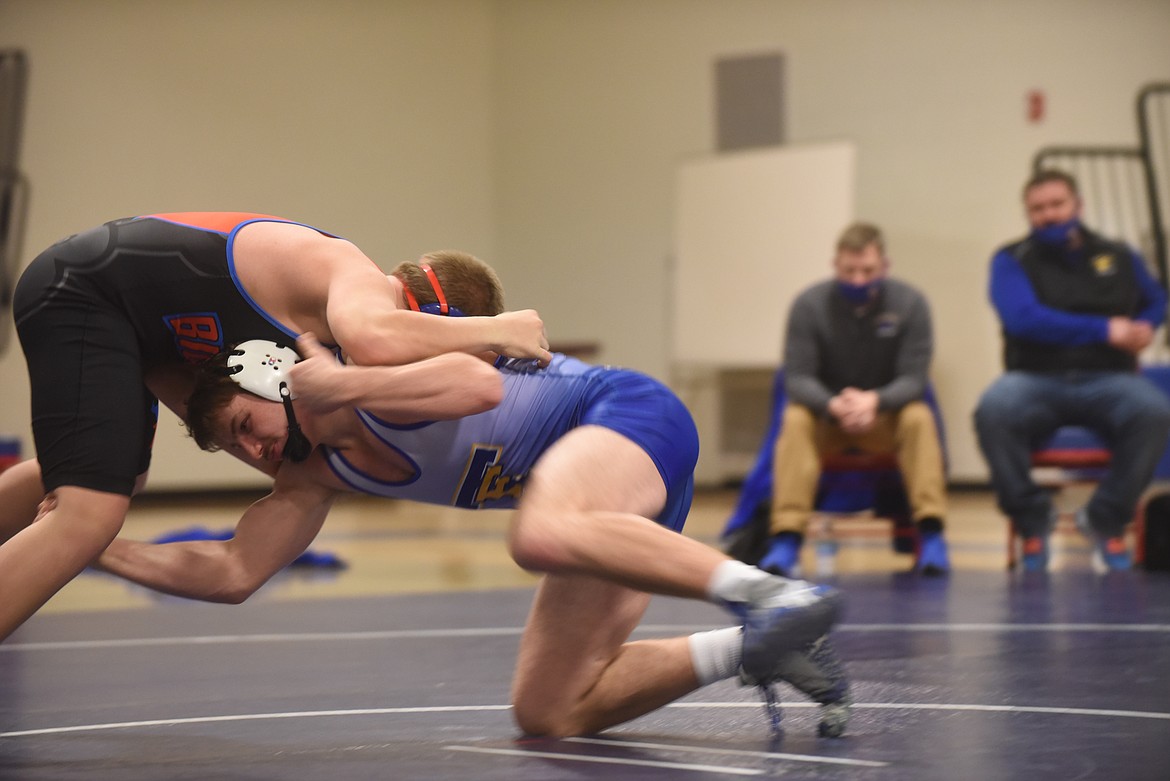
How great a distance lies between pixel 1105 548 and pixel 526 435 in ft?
A: 11.4

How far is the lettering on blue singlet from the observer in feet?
7.90

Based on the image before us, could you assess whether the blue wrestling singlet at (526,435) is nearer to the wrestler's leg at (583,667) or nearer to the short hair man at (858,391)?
the wrestler's leg at (583,667)

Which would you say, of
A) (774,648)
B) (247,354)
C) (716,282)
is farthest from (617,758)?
(716,282)

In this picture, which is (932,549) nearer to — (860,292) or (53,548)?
(860,292)

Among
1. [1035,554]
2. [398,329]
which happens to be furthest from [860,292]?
[398,329]

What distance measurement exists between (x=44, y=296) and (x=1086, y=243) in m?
4.22

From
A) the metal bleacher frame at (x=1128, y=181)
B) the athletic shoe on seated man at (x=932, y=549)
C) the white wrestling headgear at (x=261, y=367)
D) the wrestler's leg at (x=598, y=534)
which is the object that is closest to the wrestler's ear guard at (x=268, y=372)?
the white wrestling headgear at (x=261, y=367)

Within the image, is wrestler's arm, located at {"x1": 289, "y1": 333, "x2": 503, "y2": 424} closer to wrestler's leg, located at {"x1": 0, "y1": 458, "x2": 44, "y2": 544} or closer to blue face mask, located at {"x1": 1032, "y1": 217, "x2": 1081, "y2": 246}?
wrestler's leg, located at {"x1": 0, "y1": 458, "x2": 44, "y2": 544}

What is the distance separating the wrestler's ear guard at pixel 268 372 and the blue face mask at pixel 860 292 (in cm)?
340

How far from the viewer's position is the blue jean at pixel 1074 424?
5141 millimetres

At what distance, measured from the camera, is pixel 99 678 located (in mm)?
3205

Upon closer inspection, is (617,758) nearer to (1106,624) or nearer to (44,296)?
(44,296)

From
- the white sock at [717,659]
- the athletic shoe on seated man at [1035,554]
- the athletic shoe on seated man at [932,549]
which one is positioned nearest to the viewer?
the white sock at [717,659]

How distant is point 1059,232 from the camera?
5.41 m
